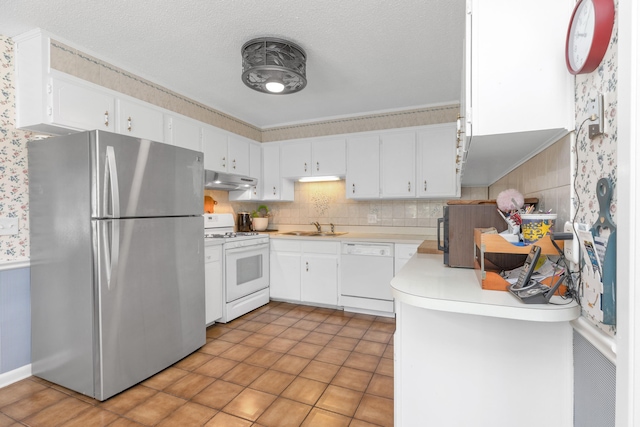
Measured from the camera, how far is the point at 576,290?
1.01 metres

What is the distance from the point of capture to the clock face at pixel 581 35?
841 mm

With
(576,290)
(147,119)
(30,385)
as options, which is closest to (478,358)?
(576,290)

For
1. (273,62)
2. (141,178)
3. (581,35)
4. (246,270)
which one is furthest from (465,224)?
(246,270)

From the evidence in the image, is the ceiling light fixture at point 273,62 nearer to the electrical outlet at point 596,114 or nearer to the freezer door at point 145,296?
the freezer door at point 145,296

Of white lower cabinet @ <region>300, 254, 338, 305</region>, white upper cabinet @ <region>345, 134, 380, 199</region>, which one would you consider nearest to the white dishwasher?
white lower cabinet @ <region>300, 254, 338, 305</region>

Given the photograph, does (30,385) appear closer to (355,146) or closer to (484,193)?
(355,146)

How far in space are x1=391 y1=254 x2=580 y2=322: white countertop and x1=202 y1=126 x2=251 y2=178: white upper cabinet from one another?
2756mm

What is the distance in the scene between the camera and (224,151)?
12.2 ft

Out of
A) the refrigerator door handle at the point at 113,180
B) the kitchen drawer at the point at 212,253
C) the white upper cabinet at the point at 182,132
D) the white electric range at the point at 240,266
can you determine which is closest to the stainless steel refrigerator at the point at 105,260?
the refrigerator door handle at the point at 113,180

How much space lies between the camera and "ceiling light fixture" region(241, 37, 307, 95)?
2.21 meters

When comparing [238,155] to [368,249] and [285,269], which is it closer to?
[285,269]

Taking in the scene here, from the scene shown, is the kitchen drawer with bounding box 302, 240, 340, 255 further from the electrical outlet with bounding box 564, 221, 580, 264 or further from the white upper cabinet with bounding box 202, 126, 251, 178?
the electrical outlet with bounding box 564, 221, 580, 264

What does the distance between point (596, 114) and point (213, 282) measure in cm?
306

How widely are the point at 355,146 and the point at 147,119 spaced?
2.26 metres
